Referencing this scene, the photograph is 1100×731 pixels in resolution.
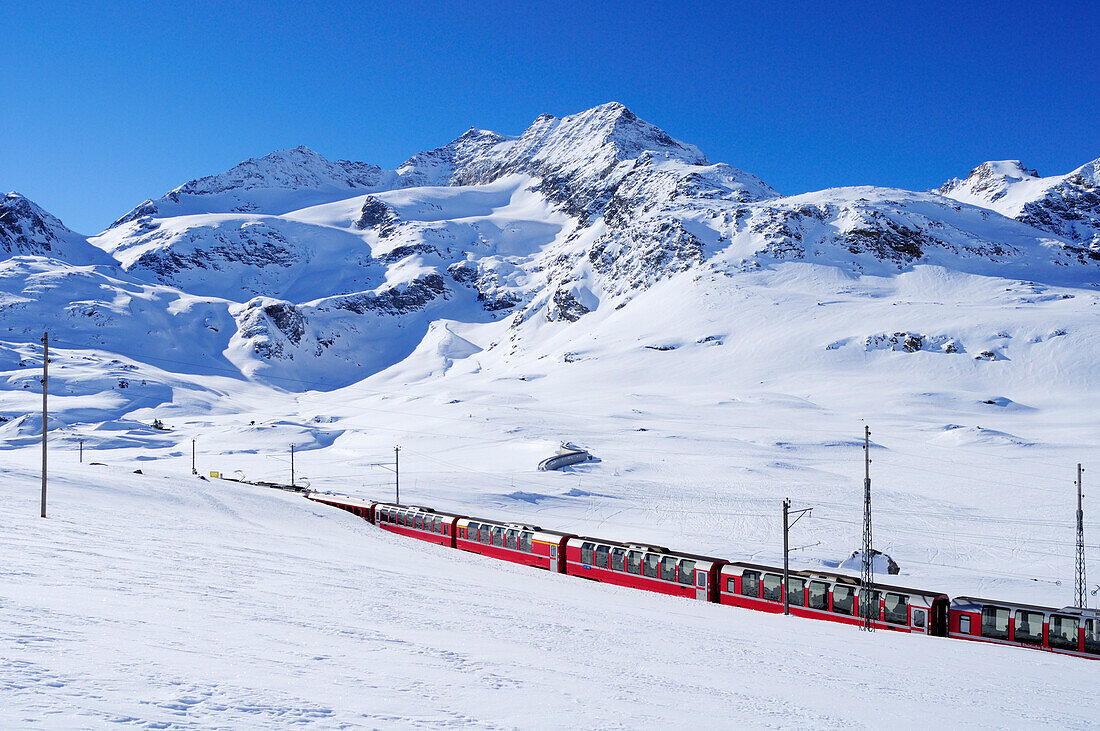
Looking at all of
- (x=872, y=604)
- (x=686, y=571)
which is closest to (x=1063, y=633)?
(x=872, y=604)

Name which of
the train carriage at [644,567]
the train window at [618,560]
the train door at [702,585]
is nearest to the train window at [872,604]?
the train carriage at [644,567]

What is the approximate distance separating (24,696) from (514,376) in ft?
489

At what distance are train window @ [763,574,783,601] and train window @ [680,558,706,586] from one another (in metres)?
3.22

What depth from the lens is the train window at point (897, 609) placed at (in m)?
26.5

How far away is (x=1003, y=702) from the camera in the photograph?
531 inches

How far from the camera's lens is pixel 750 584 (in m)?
30.0

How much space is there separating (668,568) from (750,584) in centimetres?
379

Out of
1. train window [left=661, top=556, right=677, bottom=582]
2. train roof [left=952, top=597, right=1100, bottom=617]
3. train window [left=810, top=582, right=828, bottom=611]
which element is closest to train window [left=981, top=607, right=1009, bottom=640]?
train roof [left=952, top=597, right=1100, bottom=617]

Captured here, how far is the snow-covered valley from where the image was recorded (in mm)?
10320

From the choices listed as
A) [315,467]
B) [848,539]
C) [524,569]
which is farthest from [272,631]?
[315,467]

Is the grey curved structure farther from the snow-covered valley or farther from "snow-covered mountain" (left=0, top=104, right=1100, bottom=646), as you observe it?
the snow-covered valley

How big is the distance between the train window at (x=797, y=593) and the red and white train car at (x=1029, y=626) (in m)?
5.24

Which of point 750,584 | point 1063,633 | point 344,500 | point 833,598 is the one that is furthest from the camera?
point 344,500

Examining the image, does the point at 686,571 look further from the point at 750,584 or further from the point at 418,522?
the point at 418,522
